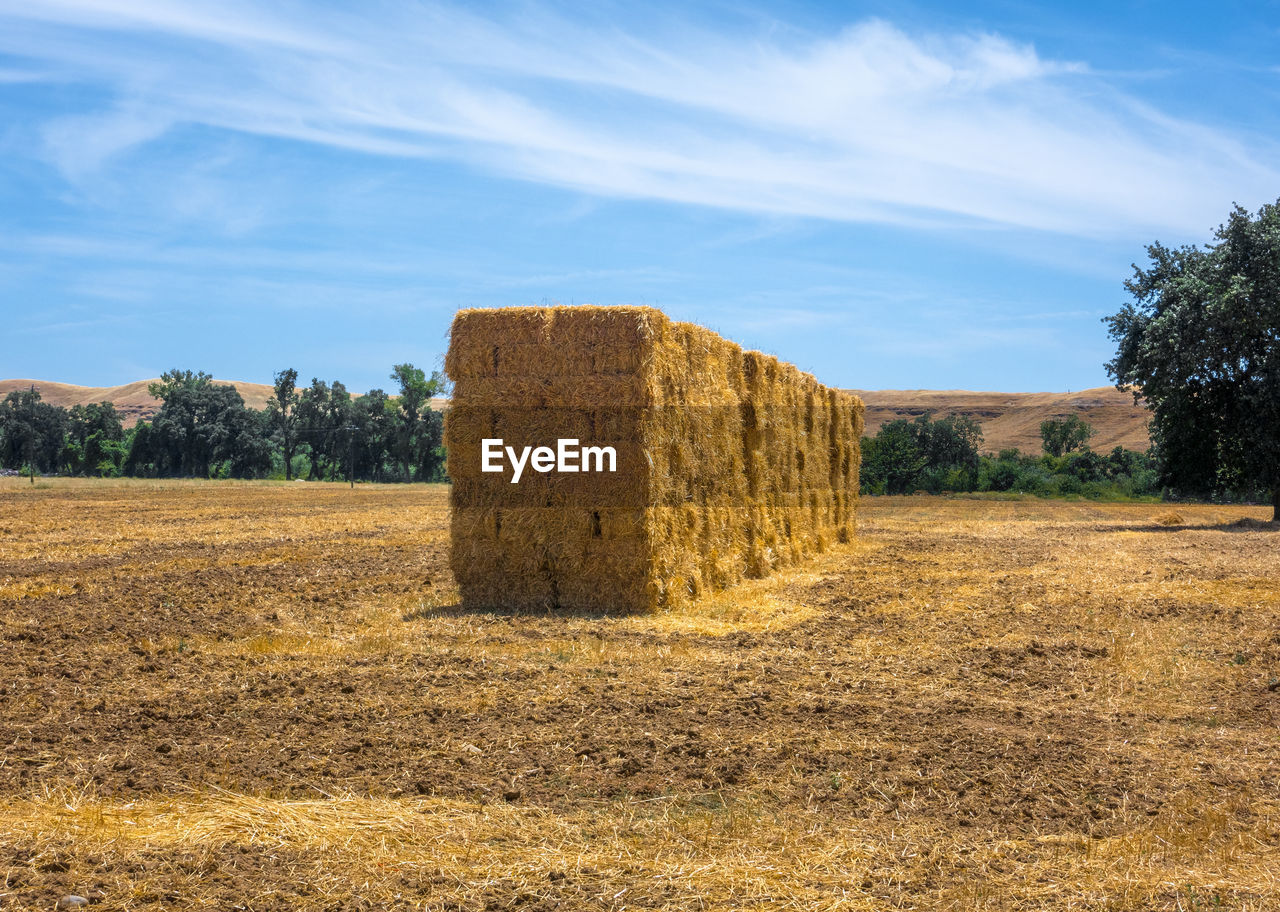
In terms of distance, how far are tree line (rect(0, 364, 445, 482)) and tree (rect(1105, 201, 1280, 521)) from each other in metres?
56.4

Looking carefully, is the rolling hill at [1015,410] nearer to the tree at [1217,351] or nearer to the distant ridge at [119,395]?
the distant ridge at [119,395]

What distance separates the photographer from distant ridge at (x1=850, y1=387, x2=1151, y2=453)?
103562 millimetres

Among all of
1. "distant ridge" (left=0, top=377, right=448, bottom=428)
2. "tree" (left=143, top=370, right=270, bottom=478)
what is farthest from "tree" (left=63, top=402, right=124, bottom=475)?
"distant ridge" (left=0, top=377, right=448, bottom=428)

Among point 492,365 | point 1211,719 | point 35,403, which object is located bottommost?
point 1211,719

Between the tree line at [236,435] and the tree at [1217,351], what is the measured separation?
2222 inches

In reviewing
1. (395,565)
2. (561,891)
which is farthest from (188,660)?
(395,565)

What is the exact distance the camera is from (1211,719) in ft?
25.0

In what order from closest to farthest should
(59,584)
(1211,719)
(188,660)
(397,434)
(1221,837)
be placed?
(1221,837) < (1211,719) < (188,660) < (59,584) < (397,434)

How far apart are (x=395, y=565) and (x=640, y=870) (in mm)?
13064

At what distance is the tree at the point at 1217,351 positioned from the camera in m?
29.9

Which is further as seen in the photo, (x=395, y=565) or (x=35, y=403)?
(x=35, y=403)

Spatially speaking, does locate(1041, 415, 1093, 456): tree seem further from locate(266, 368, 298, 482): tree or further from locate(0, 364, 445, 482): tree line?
locate(266, 368, 298, 482): tree

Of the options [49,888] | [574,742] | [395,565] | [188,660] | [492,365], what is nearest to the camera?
[49,888]

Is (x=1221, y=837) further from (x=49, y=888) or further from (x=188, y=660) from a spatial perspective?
(x=188, y=660)
